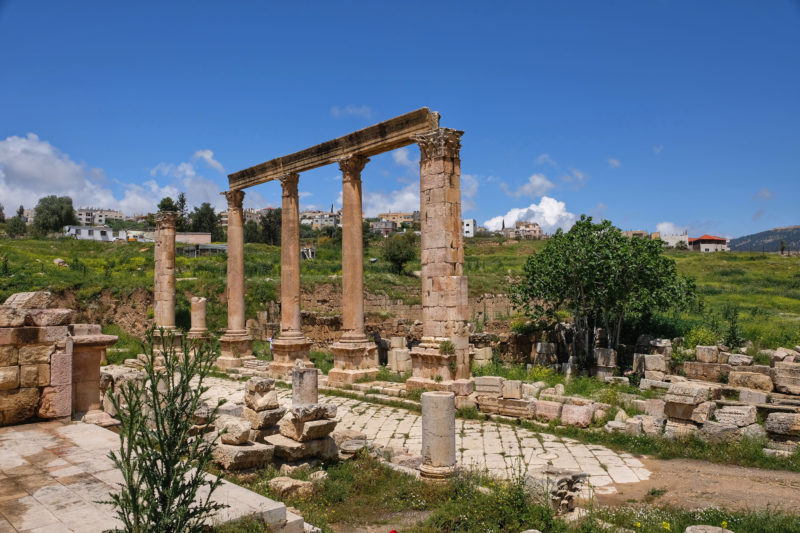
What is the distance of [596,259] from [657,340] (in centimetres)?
311

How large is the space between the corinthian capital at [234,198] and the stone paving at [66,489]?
1356 centimetres

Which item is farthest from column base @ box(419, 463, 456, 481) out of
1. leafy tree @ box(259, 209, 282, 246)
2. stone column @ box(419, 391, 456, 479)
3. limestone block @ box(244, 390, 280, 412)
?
leafy tree @ box(259, 209, 282, 246)

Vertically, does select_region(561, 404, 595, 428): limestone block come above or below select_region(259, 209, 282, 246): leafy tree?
below

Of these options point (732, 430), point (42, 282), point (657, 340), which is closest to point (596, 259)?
point (657, 340)

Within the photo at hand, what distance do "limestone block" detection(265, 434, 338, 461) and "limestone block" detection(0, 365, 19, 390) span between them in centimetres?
389

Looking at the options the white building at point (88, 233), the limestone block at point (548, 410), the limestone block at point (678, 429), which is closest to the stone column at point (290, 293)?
the limestone block at point (548, 410)

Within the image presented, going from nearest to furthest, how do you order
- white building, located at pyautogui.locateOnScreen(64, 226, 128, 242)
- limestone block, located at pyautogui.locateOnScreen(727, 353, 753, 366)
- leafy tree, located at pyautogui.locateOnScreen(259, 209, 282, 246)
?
limestone block, located at pyautogui.locateOnScreen(727, 353, 753, 366)
white building, located at pyautogui.locateOnScreen(64, 226, 128, 242)
leafy tree, located at pyautogui.locateOnScreen(259, 209, 282, 246)

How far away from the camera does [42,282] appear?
2433 centimetres

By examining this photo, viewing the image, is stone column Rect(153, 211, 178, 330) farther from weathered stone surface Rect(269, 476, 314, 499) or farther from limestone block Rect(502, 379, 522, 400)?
weathered stone surface Rect(269, 476, 314, 499)

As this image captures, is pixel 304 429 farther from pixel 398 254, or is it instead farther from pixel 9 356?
pixel 398 254

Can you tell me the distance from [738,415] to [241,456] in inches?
352

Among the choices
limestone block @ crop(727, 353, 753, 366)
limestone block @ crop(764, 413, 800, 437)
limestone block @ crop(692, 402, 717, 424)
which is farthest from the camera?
limestone block @ crop(727, 353, 753, 366)

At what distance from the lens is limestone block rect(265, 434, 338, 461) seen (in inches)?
309

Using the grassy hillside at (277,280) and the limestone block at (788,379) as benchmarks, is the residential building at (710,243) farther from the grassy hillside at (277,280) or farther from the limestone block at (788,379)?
the limestone block at (788,379)
